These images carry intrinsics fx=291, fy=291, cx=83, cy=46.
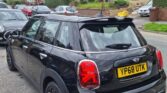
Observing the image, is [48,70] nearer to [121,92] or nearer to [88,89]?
[88,89]

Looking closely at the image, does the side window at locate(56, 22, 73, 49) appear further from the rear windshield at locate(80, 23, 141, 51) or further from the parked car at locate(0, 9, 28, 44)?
the parked car at locate(0, 9, 28, 44)

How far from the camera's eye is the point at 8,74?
683 centimetres

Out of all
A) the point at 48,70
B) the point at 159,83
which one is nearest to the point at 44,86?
the point at 48,70

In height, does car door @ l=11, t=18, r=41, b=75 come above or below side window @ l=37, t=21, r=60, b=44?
below

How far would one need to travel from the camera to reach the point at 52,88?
13.5 ft

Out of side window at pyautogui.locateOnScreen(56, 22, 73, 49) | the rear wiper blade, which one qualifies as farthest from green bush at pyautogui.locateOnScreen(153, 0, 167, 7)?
side window at pyautogui.locateOnScreen(56, 22, 73, 49)

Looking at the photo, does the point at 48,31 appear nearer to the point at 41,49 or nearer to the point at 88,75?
the point at 41,49

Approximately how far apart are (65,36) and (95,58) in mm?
644

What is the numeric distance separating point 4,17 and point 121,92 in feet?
29.8

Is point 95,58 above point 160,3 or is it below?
above

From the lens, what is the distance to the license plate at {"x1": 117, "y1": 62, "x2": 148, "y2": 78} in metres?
3.75

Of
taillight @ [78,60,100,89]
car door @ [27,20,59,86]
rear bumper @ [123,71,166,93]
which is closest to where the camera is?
taillight @ [78,60,100,89]

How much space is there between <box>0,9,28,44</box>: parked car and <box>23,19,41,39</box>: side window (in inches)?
203

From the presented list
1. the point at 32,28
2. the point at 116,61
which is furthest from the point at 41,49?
the point at 116,61
